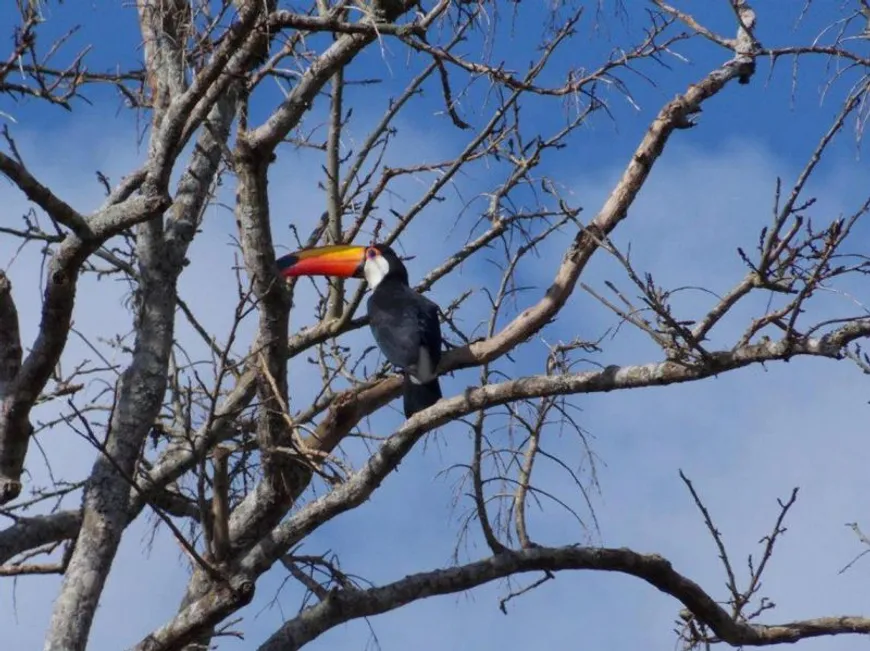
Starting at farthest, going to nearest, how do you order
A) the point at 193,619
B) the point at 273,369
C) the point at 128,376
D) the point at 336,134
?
the point at 336,134 < the point at 128,376 < the point at 273,369 < the point at 193,619

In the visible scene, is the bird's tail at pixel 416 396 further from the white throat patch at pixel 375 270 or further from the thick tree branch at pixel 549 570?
the thick tree branch at pixel 549 570

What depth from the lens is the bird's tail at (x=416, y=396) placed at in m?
7.31

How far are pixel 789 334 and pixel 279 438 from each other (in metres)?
2.78

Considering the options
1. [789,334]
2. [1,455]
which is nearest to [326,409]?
[1,455]

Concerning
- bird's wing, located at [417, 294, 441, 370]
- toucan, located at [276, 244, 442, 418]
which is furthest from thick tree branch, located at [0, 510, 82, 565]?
bird's wing, located at [417, 294, 441, 370]

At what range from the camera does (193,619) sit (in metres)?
5.20

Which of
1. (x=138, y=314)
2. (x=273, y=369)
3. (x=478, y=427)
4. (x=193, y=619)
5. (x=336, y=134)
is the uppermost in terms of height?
(x=336, y=134)

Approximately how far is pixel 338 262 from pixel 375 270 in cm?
57

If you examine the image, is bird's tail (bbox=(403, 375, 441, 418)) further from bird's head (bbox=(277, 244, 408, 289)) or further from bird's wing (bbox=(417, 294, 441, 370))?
bird's head (bbox=(277, 244, 408, 289))

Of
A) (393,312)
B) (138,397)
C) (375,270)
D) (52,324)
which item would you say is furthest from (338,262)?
(52,324)

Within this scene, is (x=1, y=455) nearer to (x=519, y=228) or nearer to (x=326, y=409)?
(x=326, y=409)

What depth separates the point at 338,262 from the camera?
7.59 m

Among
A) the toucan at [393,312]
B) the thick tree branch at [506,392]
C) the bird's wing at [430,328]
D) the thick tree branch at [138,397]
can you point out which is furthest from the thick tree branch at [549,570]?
the bird's wing at [430,328]

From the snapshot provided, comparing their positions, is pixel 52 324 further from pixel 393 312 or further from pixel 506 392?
pixel 393 312
